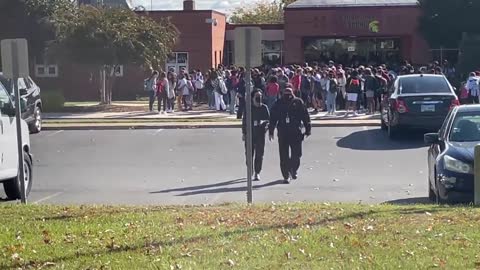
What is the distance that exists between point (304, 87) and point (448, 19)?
1653 cm

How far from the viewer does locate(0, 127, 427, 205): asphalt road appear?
15930 mm

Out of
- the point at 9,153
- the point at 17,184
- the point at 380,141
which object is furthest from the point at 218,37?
the point at 9,153

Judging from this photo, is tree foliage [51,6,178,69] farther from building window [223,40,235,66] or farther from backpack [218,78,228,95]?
building window [223,40,235,66]

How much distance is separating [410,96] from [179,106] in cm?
1496

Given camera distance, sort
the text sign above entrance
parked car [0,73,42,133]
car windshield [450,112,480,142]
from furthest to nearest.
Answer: the text sign above entrance < parked car [0,73,42,133] < car windshield [450,112,480,142]

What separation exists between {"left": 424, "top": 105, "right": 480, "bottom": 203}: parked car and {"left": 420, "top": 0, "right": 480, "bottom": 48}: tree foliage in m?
33.2

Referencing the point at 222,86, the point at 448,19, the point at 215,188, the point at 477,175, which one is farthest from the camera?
the point at 448,19

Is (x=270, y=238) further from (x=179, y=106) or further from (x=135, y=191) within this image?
(x=179, y=106)

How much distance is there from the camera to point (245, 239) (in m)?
8.70

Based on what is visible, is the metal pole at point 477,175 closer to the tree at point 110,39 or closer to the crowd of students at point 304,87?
the crowd of students at point 304,87

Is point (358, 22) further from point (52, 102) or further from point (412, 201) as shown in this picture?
point (412, 201)

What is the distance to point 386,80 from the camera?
3180 cm

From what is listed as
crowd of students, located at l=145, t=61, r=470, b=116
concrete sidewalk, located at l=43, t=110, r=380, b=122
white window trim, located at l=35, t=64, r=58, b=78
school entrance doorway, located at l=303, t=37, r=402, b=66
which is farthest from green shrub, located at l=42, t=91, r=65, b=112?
school entrance doorway, located at l=303, t=37, r=402, b=66

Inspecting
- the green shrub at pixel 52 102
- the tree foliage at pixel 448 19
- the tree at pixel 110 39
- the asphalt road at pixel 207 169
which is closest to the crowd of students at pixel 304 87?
the tree at pixel 110 39
